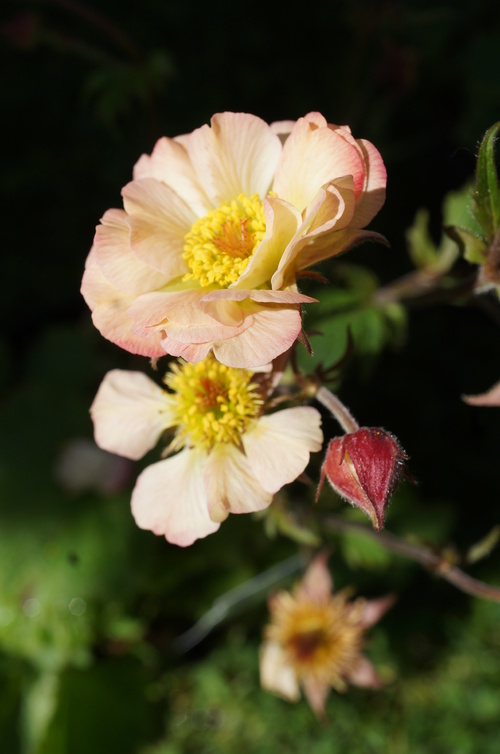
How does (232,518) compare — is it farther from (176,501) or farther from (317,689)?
(176,501)

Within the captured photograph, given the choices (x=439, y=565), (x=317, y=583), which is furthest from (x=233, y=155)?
(x=317, y=583)

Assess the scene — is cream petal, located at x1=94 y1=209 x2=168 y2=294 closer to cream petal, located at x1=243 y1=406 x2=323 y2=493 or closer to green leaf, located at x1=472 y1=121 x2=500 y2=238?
cream petal, located at x1=243 y1=406 x2=323 y2=493

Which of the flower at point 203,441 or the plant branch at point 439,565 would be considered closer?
the flower at point 203,441

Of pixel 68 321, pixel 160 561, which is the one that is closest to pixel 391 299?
pixel 160 561

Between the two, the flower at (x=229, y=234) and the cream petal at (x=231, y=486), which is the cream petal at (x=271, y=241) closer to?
the flower at (x=229, y=234)

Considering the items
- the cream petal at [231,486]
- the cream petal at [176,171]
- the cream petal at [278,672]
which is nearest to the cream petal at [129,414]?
the cream petal at [231,486]

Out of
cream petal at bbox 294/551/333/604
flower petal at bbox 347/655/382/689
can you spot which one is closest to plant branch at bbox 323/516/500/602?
cream petal at bbox 294/551/333/604

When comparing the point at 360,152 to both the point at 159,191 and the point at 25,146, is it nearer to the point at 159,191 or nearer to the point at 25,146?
the point at 159,191
